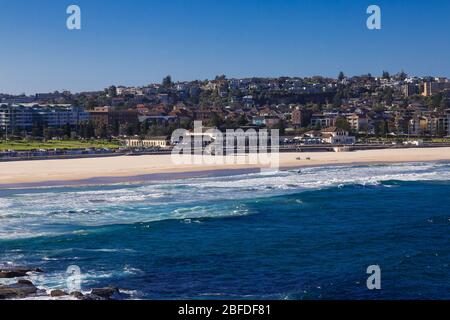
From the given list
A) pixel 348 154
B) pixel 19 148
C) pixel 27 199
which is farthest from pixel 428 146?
pixel 27 199

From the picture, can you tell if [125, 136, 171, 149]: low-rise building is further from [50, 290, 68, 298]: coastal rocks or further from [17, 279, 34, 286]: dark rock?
[50, 290, 68, 298]: coastal rocks

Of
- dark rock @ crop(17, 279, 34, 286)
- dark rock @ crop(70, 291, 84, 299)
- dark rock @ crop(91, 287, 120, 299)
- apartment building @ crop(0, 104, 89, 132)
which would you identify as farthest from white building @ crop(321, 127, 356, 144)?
dark rock @ crop(70, 291, 84, 299)

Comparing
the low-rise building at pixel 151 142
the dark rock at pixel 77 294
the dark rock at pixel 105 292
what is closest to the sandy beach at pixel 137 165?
the low-rise building at pixel 151 142

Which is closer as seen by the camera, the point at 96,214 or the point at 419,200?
the point at 96,214

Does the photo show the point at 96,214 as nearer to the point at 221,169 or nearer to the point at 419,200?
the point at 419,200

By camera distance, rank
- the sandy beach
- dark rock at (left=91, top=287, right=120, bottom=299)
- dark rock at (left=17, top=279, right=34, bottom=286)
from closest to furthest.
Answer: dark rock at (left=91, top=287, right=120, bottom=299), dark rock at (left=17, top=279, right=34, bottom=286), the sandy beach

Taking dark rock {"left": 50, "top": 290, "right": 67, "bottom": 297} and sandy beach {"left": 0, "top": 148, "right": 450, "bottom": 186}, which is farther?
sandy beach {"left": 0, "top": 148, "right": 450, "bottom": 186}

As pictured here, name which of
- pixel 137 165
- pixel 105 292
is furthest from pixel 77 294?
pixel 137 165
